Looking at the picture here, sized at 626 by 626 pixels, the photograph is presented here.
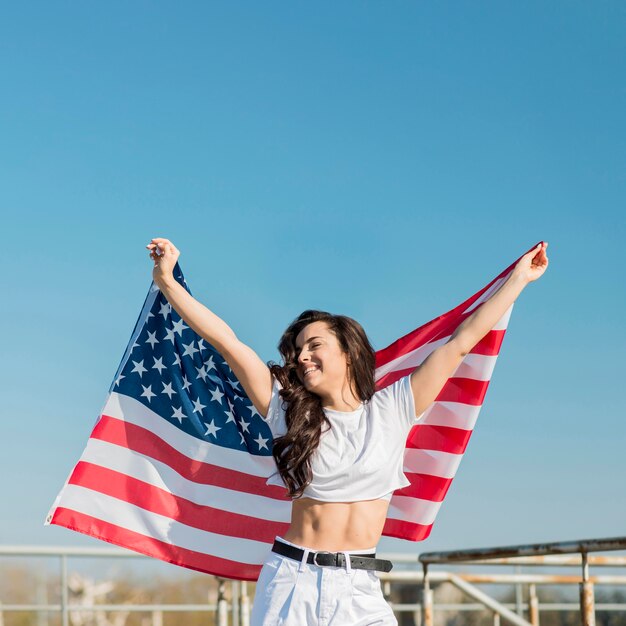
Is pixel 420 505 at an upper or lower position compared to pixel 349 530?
upper

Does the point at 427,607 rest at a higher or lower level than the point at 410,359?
lower

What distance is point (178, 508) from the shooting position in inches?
197

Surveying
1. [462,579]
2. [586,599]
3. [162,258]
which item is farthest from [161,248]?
[462,579]

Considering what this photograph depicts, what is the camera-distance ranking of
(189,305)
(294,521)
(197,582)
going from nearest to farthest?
(294,521) < (189,305) < (197,582)

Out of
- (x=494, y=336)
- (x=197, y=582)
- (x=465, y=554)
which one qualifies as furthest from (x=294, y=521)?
(x=197, y=582)

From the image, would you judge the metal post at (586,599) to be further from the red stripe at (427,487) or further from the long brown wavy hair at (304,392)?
A: the long brown wavy hair at (304,392)

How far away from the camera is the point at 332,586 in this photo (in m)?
3.49

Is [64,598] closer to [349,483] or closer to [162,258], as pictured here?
[162,258]

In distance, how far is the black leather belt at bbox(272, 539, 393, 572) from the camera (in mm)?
3512

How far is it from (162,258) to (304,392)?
31.9 inches

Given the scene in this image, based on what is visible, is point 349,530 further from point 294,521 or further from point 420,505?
point 420,505

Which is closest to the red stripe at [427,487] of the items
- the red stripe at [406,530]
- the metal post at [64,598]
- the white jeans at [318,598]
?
the red stripe at [406,530]

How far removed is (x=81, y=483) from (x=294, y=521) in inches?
61.6

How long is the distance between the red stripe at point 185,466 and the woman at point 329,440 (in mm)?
1197
